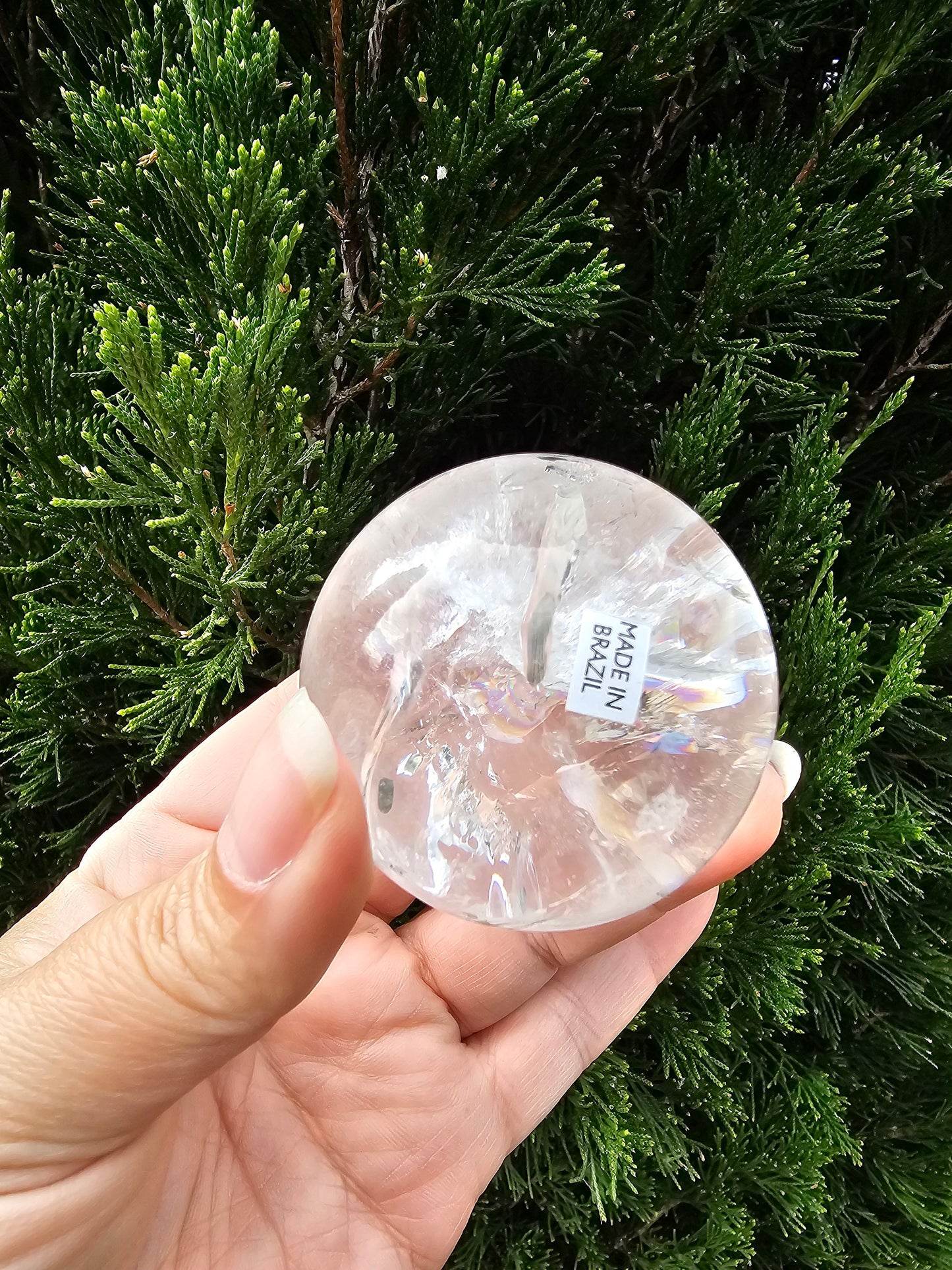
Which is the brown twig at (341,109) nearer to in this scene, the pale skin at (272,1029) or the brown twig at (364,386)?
the brown twig at (364,386)

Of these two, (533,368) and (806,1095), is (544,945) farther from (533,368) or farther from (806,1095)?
(533,368)

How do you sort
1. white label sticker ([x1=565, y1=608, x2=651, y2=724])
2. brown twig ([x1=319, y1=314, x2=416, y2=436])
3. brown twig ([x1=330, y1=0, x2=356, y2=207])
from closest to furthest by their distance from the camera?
white label sticker ([x1=565, y1=608, x2=651, y2=724]) → brown twig ([x1=330, y1=0, x2=356, y2=207]) → brown twig ([x1=319, y1=314, x2=416, y2=436])

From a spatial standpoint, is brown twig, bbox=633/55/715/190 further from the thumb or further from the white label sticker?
the thumb

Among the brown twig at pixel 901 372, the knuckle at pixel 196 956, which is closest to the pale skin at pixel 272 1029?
the knuckle at pixel 196 956

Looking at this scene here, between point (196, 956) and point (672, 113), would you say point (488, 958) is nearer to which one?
point (196, 956)

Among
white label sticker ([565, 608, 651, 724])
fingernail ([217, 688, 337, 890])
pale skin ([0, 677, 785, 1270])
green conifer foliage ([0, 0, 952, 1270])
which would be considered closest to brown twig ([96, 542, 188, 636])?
green conifer foliage ([0, 0, 952, 1270])

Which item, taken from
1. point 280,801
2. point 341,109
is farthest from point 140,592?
point 341,109
